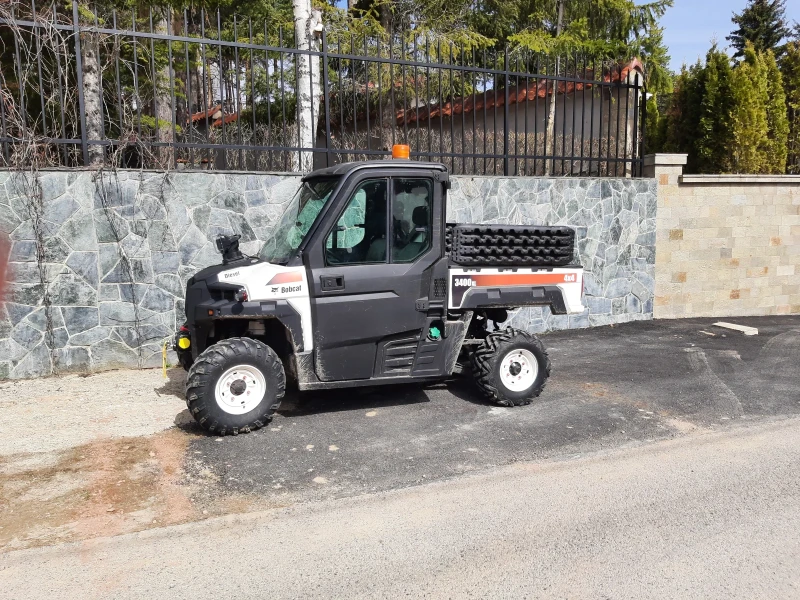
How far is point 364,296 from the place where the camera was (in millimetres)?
5758

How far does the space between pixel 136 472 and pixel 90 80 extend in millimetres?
5804

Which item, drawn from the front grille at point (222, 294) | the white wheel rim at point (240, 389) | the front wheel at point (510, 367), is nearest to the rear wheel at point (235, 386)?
the white wheel rim at point (240, 389)

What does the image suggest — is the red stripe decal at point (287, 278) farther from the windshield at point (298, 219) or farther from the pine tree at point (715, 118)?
the pine tree at point (715, 118)

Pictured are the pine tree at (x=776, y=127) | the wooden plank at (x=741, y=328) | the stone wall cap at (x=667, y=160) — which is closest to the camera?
the wooden plank at (x=741, y=328)

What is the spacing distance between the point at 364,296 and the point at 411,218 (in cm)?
78

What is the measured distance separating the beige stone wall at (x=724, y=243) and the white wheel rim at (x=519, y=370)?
519 centimetres

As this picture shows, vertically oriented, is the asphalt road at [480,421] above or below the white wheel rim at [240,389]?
below

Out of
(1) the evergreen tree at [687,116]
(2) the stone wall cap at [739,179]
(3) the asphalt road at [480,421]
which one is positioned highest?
(1) the evergreen tree at [687,116]

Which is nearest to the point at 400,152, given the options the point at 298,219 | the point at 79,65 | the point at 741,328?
the point at 298,219

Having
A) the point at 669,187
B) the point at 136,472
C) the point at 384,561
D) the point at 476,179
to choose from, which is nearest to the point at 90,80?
the point at 476,179

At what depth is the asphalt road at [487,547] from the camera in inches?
134

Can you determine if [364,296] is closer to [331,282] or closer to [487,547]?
[331,282]

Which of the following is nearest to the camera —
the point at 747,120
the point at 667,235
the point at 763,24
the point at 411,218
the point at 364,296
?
the point at 364,296

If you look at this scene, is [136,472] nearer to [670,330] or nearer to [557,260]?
[557,260]
